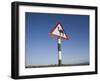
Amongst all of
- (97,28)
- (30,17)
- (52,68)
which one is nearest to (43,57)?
(52,68)

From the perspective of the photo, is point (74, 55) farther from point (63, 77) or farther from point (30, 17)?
point (30, 17)

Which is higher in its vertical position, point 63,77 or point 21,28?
point 21,28

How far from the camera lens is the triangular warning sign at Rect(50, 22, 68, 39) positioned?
A: 124cm

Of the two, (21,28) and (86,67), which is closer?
(21,28)

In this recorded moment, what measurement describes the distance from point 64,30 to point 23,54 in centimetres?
21

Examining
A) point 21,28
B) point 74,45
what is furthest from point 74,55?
point 21,28

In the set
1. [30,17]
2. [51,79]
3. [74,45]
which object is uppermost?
[30,17]

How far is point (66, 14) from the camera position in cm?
126

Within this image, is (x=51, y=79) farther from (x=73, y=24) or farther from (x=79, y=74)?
(x=73, y=24)

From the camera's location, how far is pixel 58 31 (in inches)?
49.3

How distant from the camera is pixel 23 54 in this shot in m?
1.16

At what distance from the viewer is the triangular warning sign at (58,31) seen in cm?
124

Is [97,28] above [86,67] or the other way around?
above

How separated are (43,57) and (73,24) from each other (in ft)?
0.62
